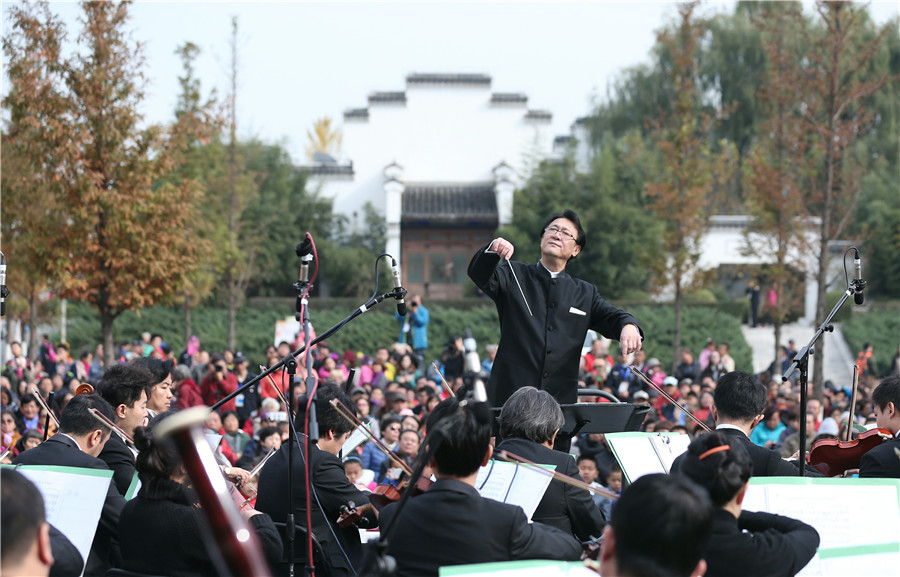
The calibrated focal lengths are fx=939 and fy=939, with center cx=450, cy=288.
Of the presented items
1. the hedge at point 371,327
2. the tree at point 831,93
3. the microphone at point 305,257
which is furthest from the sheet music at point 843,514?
the hedge at point 371,327

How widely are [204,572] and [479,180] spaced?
30.8m

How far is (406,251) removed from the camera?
31297 millimetres

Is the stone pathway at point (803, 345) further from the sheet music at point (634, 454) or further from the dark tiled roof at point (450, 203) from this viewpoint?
the sheet music at point (634, 454)

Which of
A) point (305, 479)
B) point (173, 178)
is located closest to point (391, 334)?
point (173, 178)

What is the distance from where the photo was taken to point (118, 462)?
454cm

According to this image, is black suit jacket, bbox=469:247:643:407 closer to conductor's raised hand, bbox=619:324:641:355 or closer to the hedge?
conductor's raised hand, bbox=619:324:641:355

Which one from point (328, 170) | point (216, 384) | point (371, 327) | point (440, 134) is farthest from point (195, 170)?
point (440, 134)

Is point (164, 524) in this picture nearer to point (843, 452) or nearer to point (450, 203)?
point (843, 452)

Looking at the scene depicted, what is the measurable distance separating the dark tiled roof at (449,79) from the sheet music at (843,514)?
104 feet

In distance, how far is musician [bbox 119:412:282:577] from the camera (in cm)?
340

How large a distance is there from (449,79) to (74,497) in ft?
105

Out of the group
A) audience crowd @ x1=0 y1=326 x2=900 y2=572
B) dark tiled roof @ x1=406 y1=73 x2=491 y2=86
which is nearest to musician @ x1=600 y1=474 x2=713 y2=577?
audience crowd @ x1=0 y1=326 x2=900 y2=572

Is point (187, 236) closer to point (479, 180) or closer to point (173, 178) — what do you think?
point (173, 178)

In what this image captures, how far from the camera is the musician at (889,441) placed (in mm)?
3865
